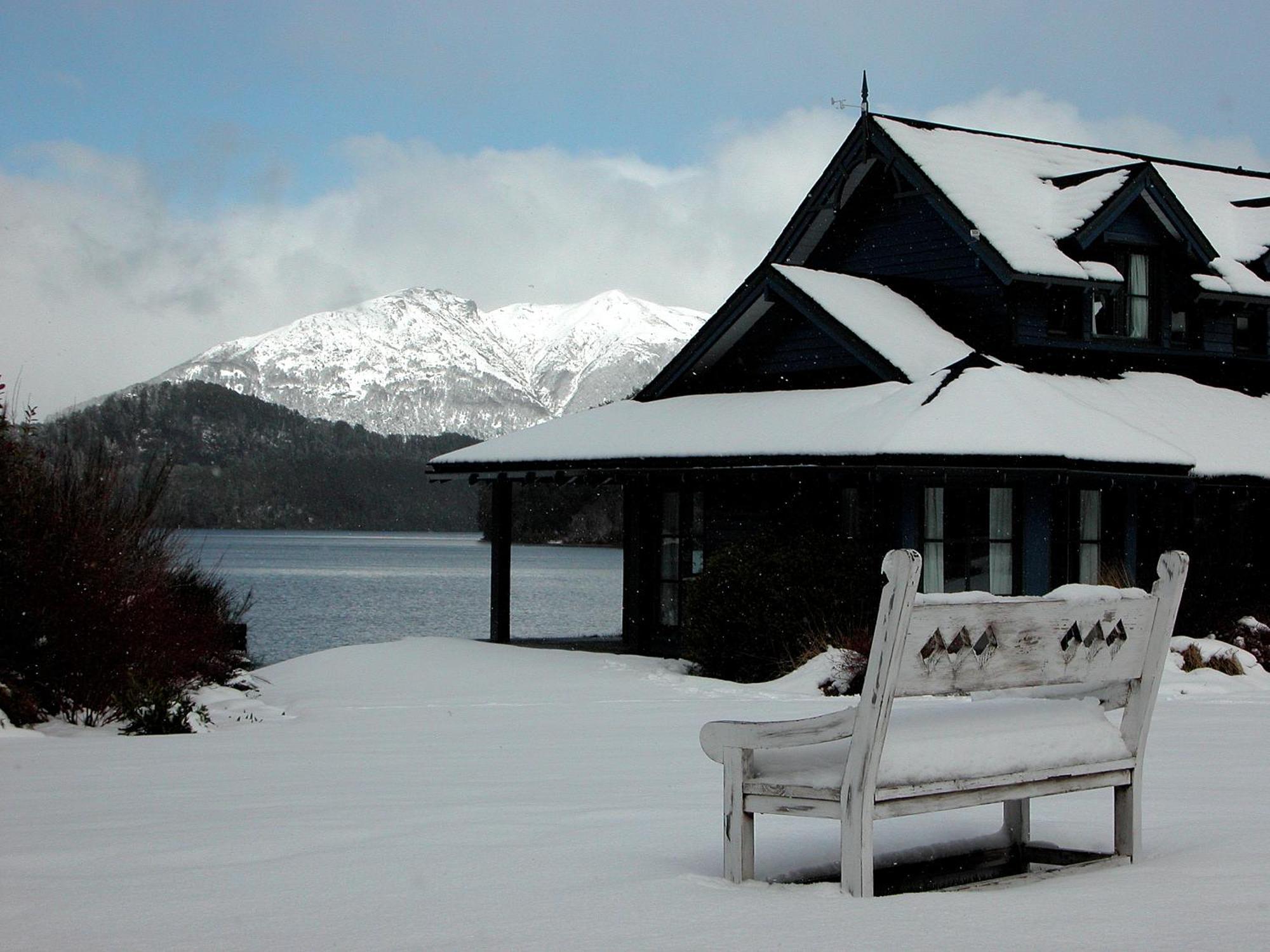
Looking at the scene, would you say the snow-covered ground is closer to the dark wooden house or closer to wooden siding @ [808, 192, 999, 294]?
the dark wooden house

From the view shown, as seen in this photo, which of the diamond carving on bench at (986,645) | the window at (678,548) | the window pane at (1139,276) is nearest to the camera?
the diamond carving on bench at (986,645)

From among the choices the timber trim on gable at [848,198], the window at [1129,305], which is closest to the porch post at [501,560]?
the timber trim on gable at [848,198]

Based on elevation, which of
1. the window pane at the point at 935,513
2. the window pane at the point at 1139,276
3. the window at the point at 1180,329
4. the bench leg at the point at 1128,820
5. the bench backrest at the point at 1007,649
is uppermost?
the window pane at the point at 1139,276

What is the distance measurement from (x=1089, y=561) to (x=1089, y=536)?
12.9 inches

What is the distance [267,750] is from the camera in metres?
9.70

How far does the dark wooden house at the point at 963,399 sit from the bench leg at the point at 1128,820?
35.3 feet

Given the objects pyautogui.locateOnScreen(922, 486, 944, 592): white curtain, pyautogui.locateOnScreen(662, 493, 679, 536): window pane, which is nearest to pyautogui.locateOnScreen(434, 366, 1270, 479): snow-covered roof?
pyautogui.locateOnScreen(662, 493, 679, 536): window pane

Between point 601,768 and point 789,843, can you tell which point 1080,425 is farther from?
point 789,843

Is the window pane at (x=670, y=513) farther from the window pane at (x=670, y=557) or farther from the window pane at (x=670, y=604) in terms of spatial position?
the window pane at (x=670, y=604)

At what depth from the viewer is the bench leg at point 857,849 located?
4898mm

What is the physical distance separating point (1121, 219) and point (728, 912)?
18871mm

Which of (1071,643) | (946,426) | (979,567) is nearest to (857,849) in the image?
(1071,643)

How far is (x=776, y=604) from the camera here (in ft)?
55.1

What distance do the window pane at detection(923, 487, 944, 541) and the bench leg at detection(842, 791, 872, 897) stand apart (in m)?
13.7
